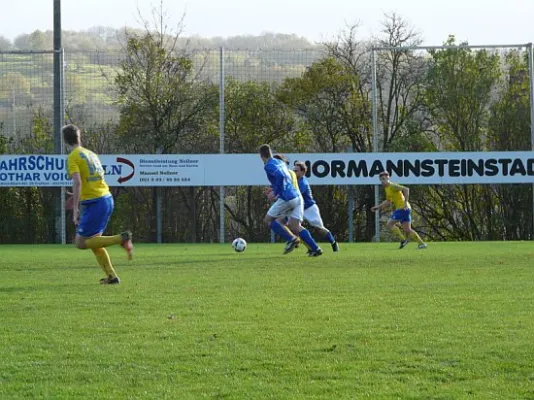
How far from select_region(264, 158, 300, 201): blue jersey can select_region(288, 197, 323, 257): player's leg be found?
192mm

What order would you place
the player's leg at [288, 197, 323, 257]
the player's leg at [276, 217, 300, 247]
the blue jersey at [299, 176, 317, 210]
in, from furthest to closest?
the blue jersey at [299, 176, 317, 210], the player's leg at [276, 217, 300, 247], the player's leg at [288, 197, 323, 257]

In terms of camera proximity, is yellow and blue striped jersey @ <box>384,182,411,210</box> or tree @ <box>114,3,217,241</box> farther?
tree @ <box>114,3,217,241</box>

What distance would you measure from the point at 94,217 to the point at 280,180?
6.27m

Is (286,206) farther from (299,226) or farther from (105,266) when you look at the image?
(105,266)

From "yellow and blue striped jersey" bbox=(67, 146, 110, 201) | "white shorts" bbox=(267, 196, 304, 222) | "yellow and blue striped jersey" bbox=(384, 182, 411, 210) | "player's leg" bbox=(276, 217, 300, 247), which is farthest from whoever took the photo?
"yellow and blue striped jersey" bbox=(384, 182, 411, 210)

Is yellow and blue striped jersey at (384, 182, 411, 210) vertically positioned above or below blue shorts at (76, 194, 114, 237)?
below

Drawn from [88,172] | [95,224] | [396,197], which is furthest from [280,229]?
[88,172]

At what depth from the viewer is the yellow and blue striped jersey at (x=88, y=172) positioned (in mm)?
11883

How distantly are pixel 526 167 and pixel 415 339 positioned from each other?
23392 millimetres

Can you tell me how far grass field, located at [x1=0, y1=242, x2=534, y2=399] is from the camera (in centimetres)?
604

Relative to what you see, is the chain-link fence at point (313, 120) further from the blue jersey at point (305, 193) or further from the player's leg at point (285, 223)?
the player's leg at point (285, 223)

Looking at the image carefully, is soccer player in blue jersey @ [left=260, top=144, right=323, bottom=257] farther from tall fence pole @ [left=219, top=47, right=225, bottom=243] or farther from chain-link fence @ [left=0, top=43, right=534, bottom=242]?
chain-link fence @ [left=0, top=43, right=534, bottom=242]

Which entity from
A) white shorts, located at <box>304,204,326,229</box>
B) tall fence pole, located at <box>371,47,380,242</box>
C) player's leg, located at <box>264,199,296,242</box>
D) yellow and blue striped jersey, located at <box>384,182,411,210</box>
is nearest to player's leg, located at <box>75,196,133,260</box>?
player's leg, located at <box>264,199,296,242</box>

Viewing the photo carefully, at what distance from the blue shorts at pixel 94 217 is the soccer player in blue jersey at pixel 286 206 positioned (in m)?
5.61
